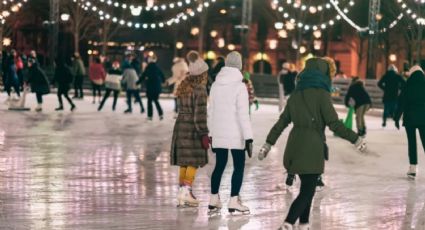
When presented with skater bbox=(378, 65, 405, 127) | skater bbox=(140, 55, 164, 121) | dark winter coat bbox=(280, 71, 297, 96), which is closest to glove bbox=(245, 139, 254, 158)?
skater bbox=(140, 55, 164, 121)

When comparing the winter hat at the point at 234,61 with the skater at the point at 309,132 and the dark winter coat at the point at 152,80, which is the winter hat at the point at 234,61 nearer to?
the skater at the point at 309,132

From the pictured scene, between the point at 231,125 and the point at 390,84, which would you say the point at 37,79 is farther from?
the point at 231,125

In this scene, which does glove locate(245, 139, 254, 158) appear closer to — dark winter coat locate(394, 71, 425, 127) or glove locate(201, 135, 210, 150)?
glove locate(201, 135, 210, 150)

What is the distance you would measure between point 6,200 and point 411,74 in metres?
6.10

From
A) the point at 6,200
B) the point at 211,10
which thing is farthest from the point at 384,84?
the point at 211,10

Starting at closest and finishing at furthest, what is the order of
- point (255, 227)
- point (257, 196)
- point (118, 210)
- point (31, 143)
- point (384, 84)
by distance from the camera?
1. point (255, 227)
2. point (118, 210)
3. point (257, 196)
4. point (31, 143)
5. point (384, 84)

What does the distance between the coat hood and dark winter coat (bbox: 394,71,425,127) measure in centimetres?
426

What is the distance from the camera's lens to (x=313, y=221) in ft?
33.2

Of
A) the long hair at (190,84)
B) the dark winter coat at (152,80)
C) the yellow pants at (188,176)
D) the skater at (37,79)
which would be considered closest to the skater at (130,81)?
the skater at (37,79)

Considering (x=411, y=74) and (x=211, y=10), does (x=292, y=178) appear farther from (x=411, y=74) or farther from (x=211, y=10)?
(x=211, y=10)

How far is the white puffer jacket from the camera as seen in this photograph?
10.4 metres

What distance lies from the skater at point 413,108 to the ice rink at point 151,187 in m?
0.41

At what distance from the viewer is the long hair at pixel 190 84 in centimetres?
1107

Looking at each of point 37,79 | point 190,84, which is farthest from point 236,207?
point 37,79
